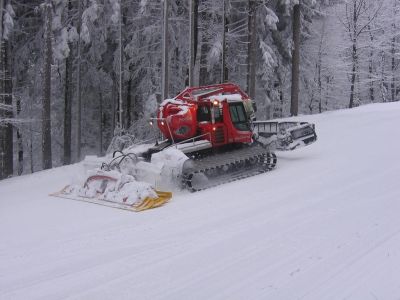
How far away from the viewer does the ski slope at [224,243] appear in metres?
5.43

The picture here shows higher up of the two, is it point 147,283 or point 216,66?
point 216,66

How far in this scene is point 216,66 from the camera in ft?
82.8

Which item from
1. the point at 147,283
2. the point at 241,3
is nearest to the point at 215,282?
the point at 147,283

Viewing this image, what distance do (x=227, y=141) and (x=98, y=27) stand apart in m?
15.2

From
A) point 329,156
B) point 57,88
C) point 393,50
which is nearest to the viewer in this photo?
point 329,156

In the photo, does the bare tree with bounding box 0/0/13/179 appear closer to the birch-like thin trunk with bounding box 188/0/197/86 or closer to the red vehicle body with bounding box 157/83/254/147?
the birch-like thin trunk with bounding box 188/0/197/86

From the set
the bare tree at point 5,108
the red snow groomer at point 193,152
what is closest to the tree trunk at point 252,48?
the red snow groomer at point 193,152

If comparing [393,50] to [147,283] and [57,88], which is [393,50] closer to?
[57,88]

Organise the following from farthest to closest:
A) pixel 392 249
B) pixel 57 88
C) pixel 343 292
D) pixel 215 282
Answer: pixel 57 88 < pixel 392 249 < pixel 215 282 < pixel 343 292

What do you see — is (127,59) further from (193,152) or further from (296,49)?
(193,152)

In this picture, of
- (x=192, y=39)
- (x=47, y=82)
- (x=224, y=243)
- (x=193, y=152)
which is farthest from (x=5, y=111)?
(x=224, y=243)

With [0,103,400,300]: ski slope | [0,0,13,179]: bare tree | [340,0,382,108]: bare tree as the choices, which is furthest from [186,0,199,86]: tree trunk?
[340,0,382,108]: bare tree

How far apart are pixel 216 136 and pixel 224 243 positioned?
576cm

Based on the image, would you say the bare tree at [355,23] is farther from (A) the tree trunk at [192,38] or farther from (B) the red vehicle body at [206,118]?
(B) the red vehicle body at [206,118]
